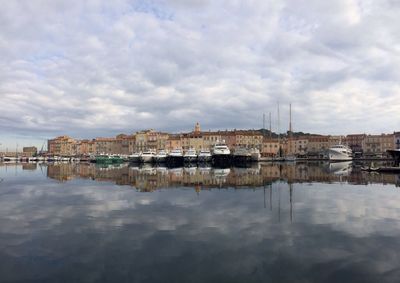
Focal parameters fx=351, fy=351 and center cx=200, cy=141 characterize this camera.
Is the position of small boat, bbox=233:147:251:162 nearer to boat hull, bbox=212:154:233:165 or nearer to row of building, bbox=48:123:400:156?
boat hull, bbox=212:154:233:165

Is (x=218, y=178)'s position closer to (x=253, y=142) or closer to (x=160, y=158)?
(x=160, y=158)

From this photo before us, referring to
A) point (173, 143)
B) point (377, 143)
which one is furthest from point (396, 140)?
point (173, 143)

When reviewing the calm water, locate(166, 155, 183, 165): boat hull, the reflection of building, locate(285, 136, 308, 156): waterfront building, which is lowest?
the calm water

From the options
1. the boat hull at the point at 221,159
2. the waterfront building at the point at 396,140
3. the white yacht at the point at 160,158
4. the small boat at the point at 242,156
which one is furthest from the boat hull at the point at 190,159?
the waterfront building at the point at 396,140

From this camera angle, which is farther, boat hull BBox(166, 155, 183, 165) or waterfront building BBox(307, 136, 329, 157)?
waterfront building BBox(307, 136, 329, 157)

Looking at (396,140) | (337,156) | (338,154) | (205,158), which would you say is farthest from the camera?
(396,140)

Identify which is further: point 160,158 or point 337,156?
point 337,156

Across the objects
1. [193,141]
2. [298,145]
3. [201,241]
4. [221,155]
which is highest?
[193,141]

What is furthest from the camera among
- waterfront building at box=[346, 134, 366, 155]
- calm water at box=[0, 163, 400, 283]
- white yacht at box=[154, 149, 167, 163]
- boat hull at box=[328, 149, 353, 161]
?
waterfront building at box=[346, 134, 366, 155]

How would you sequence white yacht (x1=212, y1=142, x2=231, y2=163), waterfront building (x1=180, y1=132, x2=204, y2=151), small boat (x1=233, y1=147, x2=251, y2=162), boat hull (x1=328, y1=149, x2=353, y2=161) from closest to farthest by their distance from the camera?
1. white yacht (x1=212, y1=142, x2=231, y2=163)
2. small boat (x1=233, y1=147, x2=251, y2=162)
3. boat hull (x1=328, y1=149, x2=353, y2=161)
4. waterfront building (x1=180, y1=132, x2=204, y2=151)

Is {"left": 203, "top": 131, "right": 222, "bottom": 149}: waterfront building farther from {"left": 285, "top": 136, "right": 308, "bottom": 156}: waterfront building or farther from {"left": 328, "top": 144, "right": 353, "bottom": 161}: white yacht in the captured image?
{"left": 328, "top": 144, "right": 353, "bottom": 161}: white yacht

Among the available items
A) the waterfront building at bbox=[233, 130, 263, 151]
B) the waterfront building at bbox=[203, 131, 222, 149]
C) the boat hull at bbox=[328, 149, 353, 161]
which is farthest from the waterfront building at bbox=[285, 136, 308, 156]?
the boat hull at bbox=[328, 149, 353, 161]

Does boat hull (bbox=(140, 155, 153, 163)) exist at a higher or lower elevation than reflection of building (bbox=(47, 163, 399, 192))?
higher

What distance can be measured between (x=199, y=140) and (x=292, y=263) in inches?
5891
